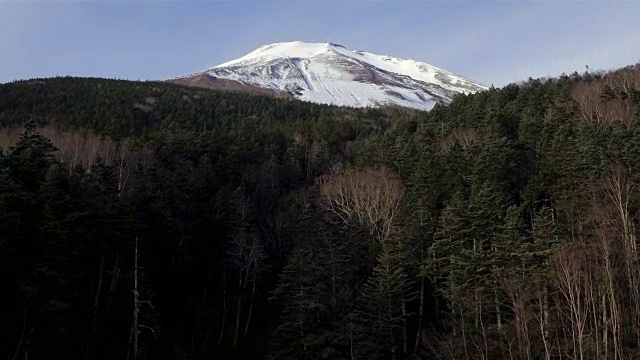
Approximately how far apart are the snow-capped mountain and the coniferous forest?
98.8 metres

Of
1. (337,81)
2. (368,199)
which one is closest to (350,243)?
(368,199)

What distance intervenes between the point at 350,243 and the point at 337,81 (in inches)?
5557

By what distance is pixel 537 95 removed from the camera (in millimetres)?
49281

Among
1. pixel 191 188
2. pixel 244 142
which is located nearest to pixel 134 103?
pixel 244 142

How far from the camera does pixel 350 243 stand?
31859 millimetres

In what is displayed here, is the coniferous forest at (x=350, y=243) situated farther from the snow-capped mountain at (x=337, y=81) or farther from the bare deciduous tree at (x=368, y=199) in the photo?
the snow-capped mountain at (x=337, y=81)

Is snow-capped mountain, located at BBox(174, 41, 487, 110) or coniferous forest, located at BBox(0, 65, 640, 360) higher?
snow-capped mountain, located at BBox(174, 41, 487, 110)

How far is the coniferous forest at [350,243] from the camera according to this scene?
21.3m

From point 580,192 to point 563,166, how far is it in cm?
341

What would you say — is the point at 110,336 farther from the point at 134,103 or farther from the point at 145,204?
the point at 134,103

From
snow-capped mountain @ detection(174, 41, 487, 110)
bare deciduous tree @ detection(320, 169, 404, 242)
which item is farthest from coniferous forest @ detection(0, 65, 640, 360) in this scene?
snow-capped mountain @ detection(174, 41, 487, 110)

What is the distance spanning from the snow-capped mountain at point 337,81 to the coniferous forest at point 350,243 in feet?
324

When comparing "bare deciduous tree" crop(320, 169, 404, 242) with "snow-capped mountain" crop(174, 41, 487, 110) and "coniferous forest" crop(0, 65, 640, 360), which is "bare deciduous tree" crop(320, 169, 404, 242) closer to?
"coniferous forest" crop(0, 65, 640, 360)

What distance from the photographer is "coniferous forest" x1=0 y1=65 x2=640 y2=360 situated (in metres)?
21.3
